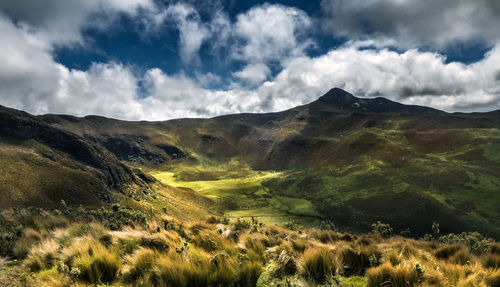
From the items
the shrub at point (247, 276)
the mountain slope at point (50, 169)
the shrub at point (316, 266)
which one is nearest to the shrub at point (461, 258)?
the shrub at point (316, 266)

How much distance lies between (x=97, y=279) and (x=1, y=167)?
1778 inches

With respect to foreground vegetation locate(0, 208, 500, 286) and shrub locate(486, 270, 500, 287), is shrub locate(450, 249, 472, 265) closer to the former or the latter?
foreground vegetation locate(0, 208, 500, 286)

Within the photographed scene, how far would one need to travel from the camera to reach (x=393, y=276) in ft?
15.5

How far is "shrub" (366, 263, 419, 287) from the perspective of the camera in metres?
4.68

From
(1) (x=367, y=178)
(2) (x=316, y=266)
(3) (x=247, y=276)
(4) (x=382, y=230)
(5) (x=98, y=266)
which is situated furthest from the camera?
(1) (x=367, y=178)

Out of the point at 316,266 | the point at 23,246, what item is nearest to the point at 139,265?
the point at 316,266

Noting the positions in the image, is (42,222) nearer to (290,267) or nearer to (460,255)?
(290,267)

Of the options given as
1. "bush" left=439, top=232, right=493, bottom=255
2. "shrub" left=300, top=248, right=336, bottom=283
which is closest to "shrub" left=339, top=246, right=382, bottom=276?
"shrub" left=300, top=248, right=336, bottom=283

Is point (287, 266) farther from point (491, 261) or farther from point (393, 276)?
point (491, 261)

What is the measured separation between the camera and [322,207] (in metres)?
91.2

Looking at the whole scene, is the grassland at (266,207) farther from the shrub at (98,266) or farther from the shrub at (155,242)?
the shrub at (98,266)

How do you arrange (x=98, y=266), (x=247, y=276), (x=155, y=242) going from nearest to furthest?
(x=247, y=276)
(x=98, y=266)
(x=155, y=242)

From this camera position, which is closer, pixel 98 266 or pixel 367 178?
pixel 98 266

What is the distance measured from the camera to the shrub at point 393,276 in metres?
4.68
